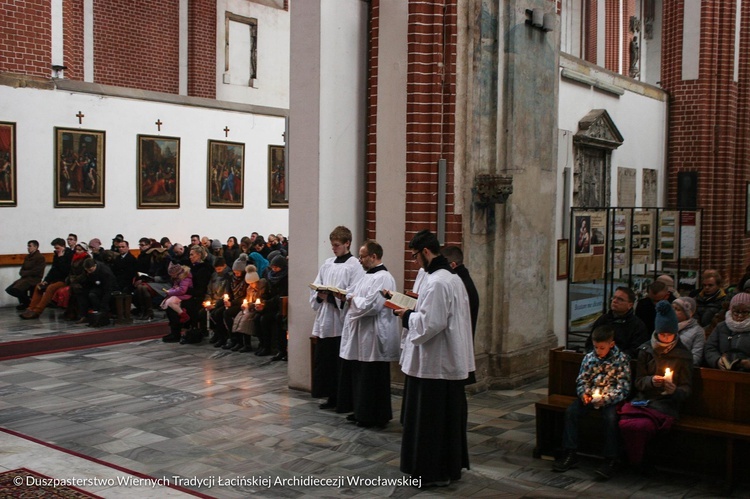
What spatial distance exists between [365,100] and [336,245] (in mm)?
2187

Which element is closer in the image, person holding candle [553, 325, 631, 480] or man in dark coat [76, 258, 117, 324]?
person holding candle [553, 325, 631, 480]

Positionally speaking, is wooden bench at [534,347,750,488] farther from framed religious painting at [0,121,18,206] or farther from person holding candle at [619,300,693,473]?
framed religious painting at [0,121,18,206]

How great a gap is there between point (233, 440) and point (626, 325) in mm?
3696

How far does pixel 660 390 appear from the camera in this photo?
6609 mm

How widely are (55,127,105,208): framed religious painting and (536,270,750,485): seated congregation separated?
12.5 m

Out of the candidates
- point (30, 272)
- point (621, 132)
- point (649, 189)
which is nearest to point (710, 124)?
point (649, 189)

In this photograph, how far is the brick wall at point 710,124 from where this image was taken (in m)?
16.8

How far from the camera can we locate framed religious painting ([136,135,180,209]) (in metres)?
18.0

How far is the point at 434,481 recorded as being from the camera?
6.40 meters

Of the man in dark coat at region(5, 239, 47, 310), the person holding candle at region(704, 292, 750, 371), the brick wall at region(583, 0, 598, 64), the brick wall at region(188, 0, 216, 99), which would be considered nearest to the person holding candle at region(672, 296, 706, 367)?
the person holding candle at region(704, 292, 750, 371)

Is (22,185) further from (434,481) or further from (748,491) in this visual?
(748,491)

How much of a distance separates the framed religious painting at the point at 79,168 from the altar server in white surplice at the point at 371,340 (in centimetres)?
1050

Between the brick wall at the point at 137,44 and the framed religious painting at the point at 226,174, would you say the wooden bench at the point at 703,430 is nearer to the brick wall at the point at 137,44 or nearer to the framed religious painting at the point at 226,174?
the framed religious painting at the point at 226,174

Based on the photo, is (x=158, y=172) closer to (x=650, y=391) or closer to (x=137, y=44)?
(x=137, y=44)
